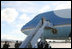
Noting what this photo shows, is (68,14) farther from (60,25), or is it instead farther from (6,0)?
(6,0)

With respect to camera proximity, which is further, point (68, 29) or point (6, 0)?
point (68, 29)

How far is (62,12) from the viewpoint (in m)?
38.7

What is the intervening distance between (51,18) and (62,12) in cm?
262

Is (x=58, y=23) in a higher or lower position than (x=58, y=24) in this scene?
higher

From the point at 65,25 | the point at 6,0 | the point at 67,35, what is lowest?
the point at 67,35

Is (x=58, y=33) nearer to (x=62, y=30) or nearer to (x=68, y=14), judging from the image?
(x=62, y=30)

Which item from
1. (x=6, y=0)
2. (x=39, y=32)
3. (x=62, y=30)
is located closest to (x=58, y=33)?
(x=62, y=30)

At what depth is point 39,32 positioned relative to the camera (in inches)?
955

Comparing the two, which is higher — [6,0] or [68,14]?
[6,0]

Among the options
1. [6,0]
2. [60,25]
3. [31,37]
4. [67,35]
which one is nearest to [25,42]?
[31,37]

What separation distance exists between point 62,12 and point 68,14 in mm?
1334

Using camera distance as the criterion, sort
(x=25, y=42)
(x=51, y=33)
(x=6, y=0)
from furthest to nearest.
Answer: (x=51, y=33)
(x=25, y=42)
(x=6, y=0)

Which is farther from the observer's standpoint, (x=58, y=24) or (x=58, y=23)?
(x=58, y=23)

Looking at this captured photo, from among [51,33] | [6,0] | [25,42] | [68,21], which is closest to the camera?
[6,0]
